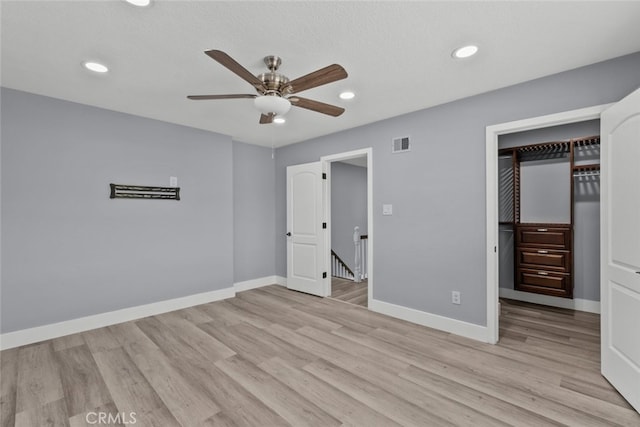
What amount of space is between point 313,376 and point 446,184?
93.2 inches

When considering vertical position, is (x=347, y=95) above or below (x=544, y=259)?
above

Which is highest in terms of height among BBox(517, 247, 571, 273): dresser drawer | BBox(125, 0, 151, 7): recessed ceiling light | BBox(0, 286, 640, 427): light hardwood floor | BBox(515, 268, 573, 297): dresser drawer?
BBox(125, 0, 151, 7): recessed ceiling light

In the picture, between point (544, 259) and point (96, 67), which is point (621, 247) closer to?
point (544, 259)

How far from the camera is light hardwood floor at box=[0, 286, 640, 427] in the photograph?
1.84 m

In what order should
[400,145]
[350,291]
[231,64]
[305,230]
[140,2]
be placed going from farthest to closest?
[350,291] < [305,230] < [400,145] < [231,64] < [140,2]

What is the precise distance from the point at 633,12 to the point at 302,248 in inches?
164

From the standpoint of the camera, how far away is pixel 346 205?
7.04m

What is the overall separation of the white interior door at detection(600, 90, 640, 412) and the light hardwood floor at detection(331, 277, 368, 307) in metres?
2.53

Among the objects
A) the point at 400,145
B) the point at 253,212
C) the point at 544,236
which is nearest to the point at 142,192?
the point at 253,212

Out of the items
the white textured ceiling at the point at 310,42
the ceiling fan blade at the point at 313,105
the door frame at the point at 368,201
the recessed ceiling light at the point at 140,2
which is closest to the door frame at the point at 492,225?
the white textured ceiling at the point at 310,42

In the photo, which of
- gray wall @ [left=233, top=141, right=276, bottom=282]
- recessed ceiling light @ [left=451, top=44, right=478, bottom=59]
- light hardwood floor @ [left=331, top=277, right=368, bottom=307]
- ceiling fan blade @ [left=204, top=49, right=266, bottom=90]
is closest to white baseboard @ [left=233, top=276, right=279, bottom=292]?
gray wall @ [left=233, top=141, right=276, bottom=282]

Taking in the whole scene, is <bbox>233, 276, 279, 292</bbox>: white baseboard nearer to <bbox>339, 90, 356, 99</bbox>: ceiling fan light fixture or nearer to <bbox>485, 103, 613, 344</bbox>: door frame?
<bbox>339, 90, 356, 99</bbox>: ceiling fan light fixture

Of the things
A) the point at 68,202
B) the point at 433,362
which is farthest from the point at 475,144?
the point at 68,202

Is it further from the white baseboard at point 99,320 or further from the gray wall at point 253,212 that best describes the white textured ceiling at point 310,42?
the white baseboard at point 99,320
